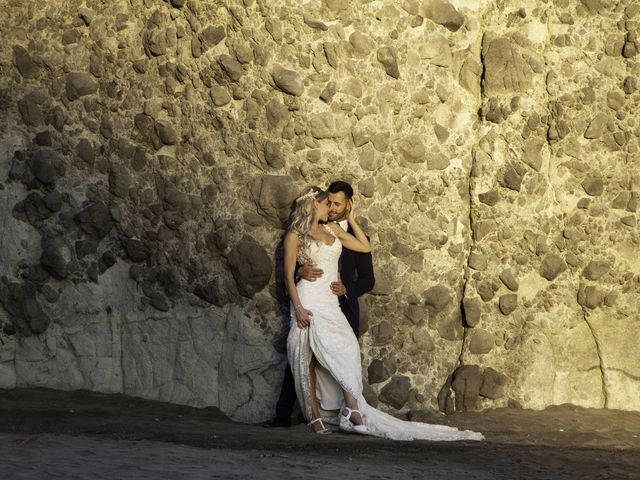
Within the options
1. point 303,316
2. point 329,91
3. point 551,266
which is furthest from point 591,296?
point 329,91

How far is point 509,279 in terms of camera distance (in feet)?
25.4

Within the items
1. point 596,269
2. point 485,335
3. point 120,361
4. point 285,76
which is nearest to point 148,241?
point 120,361

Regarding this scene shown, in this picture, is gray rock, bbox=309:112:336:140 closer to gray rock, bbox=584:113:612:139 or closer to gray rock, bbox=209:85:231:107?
gray rock, bbox=209:85:231:107

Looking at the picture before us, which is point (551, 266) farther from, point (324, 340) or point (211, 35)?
point (211, 35)

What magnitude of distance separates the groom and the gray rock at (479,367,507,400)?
3.10 ft

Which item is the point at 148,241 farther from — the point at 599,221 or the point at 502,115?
the point at 599,221

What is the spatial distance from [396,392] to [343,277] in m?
0.86

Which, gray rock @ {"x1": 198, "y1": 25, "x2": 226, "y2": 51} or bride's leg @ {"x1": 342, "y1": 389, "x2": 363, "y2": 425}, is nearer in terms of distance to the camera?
bride's leg @ {"x1": 342, "y1": 389, "x2": 363, "y2": 425}

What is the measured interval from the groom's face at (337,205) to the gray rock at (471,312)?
1116mm

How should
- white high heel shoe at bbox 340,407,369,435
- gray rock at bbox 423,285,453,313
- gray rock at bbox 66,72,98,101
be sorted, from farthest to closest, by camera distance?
1. gray rock at bbox 66,72,98,101
2. gray rock at bbox 423,285,453,313
3. white high heel shoe at bbox 340,407,369,435

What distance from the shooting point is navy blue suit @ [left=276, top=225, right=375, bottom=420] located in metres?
7.29

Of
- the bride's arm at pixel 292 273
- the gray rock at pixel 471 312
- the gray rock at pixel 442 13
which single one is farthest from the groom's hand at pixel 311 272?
the gray rock at pixel 442 13

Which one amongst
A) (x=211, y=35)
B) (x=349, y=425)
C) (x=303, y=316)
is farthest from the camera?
(x=211, y=35)

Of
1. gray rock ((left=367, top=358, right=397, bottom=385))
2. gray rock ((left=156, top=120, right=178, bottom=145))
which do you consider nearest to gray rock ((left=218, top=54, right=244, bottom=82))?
gray rock ((left=156, top=120, right=178, bottom=145))
